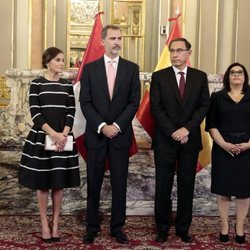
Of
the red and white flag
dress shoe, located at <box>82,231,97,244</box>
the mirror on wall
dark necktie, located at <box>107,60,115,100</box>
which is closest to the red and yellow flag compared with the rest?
the red and white flag

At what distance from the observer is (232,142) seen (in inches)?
158

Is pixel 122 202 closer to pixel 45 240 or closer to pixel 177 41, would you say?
pixel 45 240

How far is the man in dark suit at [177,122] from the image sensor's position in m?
3.98

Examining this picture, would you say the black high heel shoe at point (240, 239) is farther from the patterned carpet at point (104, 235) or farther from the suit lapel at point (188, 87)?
the suit lapel at point (188, 87)

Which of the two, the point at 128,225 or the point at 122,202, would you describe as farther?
the point at 128,225

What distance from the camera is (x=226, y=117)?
404cm

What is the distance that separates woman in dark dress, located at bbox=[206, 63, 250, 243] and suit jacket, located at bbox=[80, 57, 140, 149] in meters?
0.69

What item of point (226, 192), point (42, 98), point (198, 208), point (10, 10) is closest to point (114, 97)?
point (42, 98)

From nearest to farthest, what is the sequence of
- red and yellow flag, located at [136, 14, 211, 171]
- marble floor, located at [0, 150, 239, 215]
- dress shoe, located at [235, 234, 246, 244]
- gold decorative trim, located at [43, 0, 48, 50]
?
dress shoe, located at [235, 234, 246, 244], red and yellow flag, located at [136, 14, 211, 171], marble floor, located at [0, 150, 239, 215], gold decorative trim, located at [43, 0, 48, 50]

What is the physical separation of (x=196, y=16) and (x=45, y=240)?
16.8 feet

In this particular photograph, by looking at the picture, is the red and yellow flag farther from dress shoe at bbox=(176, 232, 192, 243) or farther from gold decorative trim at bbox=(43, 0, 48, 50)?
gold decorative trim at bbox=(43, 0, 48, 50)

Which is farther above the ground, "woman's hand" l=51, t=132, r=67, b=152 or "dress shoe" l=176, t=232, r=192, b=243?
"woman's hand" l=51, t=132, r=67, b=152

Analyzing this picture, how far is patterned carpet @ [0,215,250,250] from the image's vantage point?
3957 mm

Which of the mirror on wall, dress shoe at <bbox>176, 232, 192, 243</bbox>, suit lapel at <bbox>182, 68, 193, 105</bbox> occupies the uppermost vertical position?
the mirror on wall
